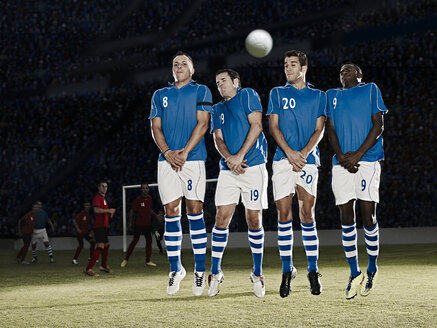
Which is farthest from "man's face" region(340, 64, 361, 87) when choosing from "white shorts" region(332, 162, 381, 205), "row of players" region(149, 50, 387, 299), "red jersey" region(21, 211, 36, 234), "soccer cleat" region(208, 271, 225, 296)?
"red jersey" region(21, 211, 36, 234)

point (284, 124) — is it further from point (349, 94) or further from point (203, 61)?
point (203, 61)

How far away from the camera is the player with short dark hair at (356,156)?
16.3 feet

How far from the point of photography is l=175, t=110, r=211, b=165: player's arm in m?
4.97

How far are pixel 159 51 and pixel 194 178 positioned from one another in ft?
54.5

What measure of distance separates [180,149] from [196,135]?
205 mm

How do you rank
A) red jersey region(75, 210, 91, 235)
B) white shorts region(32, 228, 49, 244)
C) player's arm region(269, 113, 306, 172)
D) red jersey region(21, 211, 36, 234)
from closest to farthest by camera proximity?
player's arm region(269, 113, 306, 172), red jersey region(75, 210, 91, 235), red jersey region(21, 211, 36, 234), white shorts region(32, 228, 49, 244)

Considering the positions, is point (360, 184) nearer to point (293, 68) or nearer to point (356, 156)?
point (356, 156)

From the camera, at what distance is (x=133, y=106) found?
2144 cm

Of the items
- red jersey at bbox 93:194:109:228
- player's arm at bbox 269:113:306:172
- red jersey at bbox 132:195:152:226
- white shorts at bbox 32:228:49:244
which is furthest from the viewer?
white shorts at bbox 32:228:49:244

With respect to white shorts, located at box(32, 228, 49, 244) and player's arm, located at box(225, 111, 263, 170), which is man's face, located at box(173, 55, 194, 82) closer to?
player's arm, located at box(225, 111, 263, 170)

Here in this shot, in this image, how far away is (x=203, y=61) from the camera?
20547mm

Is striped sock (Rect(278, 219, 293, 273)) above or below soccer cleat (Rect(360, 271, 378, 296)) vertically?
above

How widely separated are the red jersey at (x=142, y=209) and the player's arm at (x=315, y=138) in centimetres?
637

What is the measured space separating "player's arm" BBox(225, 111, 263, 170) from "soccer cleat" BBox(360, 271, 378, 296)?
1.43m
